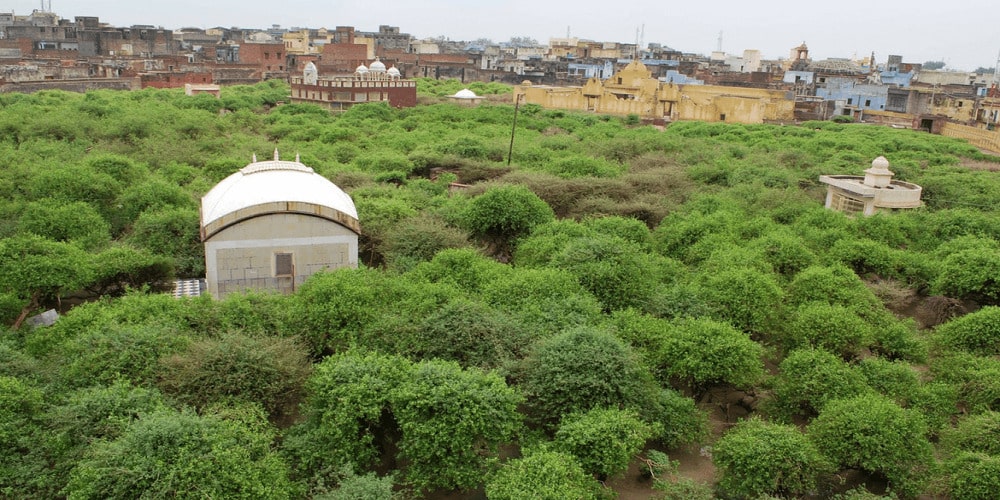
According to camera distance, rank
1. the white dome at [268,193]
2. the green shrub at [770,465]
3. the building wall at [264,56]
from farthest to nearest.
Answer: the building wall at [264,56] → the white dome at [268,193] → the green shrub at [770,465]

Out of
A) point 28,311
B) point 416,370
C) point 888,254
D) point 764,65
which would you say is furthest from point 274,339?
point 764,65

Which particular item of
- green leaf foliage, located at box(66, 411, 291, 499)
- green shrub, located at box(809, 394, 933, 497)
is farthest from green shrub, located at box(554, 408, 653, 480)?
green leaf foliage, located at box(66, 411, 291, 499)

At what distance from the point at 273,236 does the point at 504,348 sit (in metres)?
6.12

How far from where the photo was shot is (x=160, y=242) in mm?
18016

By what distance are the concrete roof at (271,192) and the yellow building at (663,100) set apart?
3472 centimetres

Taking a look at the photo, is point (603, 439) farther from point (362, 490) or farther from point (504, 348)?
point (362, 490)

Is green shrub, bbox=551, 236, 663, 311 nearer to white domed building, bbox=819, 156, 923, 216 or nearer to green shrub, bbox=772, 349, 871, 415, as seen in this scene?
green shrub, bbox=772, 349, 871, 415

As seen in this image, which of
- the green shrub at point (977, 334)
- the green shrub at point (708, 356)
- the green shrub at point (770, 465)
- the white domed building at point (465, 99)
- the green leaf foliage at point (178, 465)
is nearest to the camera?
the green leaf foliage at point (178, 465)

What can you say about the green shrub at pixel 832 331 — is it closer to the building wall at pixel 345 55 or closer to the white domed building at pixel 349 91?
the white domed building at pixel 349 91

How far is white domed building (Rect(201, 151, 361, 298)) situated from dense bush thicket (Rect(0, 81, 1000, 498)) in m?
1.53

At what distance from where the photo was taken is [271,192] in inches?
631

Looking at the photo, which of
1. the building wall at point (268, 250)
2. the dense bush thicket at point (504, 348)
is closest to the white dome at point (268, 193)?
the building wall at point (268, 250)

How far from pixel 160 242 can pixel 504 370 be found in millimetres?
10529

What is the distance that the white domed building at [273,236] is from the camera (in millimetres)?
15469
